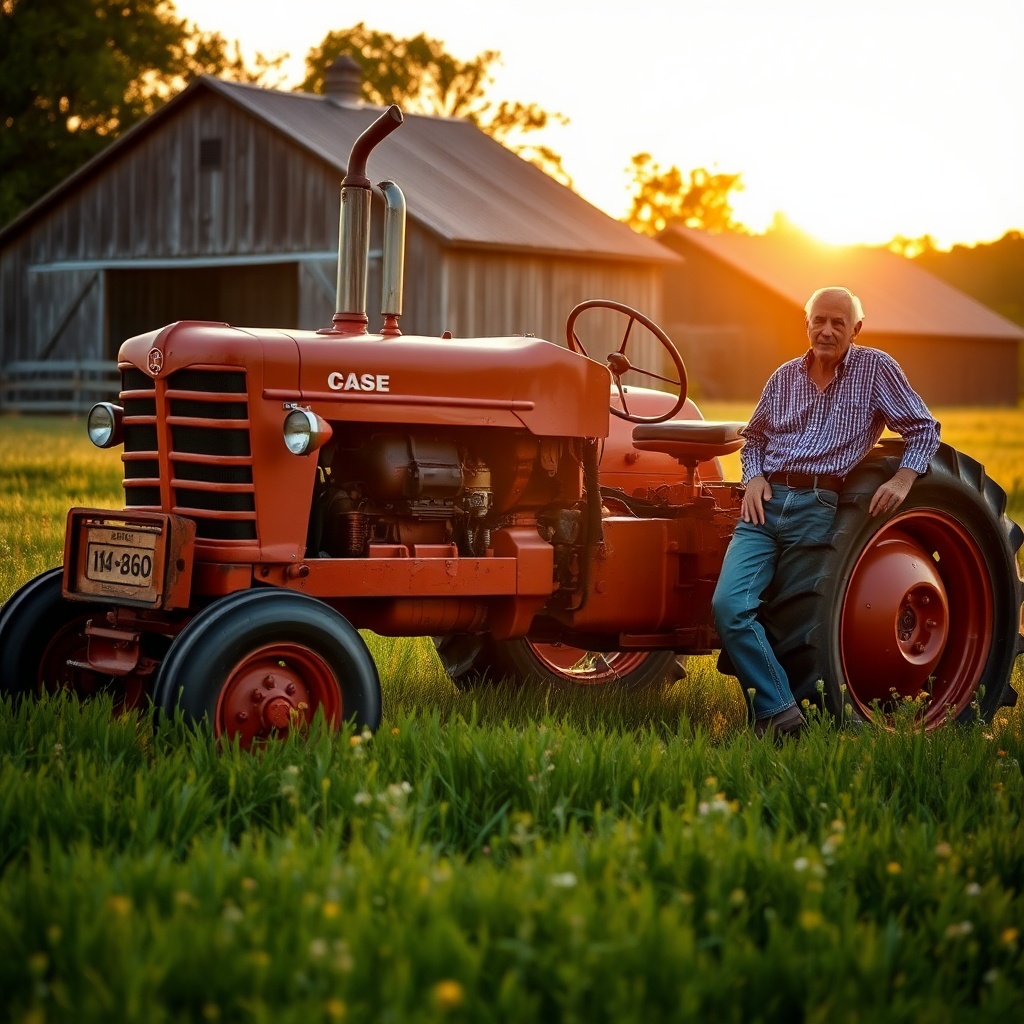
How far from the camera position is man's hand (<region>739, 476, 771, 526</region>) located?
5.36 meters

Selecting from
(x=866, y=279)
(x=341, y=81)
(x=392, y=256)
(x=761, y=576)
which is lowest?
(x=761, y=576)

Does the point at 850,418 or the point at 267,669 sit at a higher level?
the point at 850,418

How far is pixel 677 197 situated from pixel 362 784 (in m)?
73.0

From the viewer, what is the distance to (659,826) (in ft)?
12.7

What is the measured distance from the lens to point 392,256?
203 inches

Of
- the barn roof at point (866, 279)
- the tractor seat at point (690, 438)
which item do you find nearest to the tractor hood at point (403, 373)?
the tractor seat at point (690, 438)

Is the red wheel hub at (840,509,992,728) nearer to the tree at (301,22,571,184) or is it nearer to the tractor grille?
the tractor grille

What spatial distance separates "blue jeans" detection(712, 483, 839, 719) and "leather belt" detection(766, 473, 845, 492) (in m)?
0.03

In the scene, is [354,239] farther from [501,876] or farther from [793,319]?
[793,319]

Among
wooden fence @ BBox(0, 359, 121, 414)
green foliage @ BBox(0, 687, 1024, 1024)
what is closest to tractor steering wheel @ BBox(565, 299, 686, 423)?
green foliage @ BBox(0, 687, 1024, 1024)

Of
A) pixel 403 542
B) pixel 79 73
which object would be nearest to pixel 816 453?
pixel 403 542

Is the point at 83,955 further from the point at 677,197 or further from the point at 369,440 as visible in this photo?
the point at 677,197

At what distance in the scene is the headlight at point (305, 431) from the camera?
14.8 feet

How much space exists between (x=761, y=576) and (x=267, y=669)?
175 centimetres
